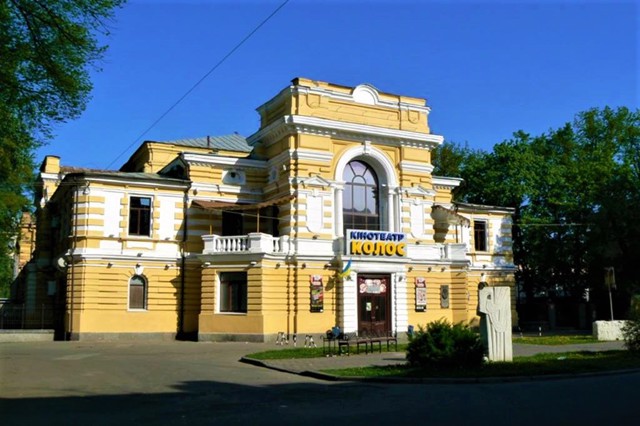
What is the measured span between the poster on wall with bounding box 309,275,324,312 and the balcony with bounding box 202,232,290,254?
2180mm

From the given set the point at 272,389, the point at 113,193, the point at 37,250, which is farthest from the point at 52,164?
the point at 272,389

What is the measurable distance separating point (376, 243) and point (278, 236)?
5.49 m

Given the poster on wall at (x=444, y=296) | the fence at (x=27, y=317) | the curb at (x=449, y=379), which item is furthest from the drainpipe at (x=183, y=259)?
the curb at (x=449, y=379)

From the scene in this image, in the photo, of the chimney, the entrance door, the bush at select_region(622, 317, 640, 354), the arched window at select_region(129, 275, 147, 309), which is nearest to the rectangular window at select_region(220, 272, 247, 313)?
the arched window at select_region(129, 275, 147, 309)

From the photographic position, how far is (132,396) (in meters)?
14.0

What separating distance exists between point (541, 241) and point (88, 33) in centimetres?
4031

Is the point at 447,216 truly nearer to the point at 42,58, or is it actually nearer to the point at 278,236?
→ the point at 278,236

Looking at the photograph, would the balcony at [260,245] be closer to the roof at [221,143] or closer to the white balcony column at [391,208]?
the white balcony column at [391,208]

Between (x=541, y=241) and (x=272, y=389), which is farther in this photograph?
(x=541, y=241)

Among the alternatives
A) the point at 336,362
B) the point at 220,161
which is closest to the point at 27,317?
the point at 220,161

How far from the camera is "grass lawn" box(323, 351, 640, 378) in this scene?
17230 millimetres

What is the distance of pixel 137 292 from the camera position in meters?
34.4

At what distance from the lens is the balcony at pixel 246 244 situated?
3278 cm

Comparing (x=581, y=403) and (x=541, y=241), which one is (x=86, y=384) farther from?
(x=541, y=241)
